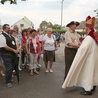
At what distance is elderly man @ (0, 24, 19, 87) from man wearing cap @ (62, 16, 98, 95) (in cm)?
183

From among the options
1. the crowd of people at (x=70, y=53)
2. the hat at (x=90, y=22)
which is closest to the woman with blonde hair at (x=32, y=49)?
the crowd of people at (x=70, y=53)

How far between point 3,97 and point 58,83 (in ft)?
6.42

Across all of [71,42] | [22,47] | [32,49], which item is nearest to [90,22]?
[71,42]

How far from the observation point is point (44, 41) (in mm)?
8969

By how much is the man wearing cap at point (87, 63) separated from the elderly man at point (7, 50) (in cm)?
183

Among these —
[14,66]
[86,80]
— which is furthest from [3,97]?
[86,80]

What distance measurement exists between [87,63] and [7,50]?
2339 millimetres

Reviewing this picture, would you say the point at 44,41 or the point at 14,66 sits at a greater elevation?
the point at 44,41

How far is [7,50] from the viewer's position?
704cm

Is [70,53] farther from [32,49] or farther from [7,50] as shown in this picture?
[32,49]

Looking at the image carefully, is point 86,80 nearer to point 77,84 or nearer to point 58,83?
point 77,84

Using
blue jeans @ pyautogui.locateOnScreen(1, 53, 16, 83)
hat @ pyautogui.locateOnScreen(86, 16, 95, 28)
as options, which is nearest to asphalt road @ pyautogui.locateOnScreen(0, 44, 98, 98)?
blue jeans @ pyautogui.locateOnScreen(1, 53, 16, 83)

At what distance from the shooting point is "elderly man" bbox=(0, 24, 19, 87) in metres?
6.92

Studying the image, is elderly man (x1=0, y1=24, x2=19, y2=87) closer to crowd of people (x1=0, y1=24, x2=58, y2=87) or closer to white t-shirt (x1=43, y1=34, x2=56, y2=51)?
crowd of people (x1=0, y1=24, x2=58, y2=87)
